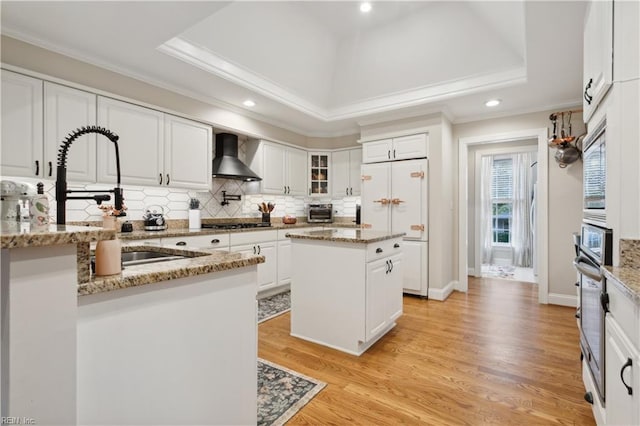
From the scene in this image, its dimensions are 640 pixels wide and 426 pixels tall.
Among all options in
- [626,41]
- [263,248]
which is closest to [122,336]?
[626,41]

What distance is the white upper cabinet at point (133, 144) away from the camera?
278 centimetres

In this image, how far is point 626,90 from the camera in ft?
4.43

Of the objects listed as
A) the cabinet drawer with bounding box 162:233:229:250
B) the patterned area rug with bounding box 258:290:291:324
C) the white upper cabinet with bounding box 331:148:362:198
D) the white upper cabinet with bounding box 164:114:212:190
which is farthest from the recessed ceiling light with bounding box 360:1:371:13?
the patterned area rug with bounding box 258:290:291:324

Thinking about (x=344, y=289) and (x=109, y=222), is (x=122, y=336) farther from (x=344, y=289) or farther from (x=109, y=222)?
(x=344, y=289)

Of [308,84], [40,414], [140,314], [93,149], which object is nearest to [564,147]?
[308,84]

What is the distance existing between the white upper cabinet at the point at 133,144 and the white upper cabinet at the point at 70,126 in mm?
73

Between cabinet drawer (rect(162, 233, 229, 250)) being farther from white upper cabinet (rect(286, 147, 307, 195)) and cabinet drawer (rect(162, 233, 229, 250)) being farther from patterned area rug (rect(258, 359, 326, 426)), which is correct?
white upper cabinet (rect(286, 147, 307, 195))

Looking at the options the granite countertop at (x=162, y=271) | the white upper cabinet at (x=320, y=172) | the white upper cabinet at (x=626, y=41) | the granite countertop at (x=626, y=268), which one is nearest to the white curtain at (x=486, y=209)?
the white upper cabinet at (x=320, y=172)

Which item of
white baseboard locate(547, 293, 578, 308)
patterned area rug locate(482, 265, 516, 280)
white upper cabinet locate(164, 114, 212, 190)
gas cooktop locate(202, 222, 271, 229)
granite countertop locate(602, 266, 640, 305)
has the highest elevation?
white upper cabinet locate(164, 114, 212, 190)

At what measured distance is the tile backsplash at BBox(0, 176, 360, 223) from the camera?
9.29 feet

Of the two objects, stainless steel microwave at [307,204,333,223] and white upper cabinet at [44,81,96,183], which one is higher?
white upper cabinet at [44,81,96,183]

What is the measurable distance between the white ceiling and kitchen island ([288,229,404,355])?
1874 millimetres

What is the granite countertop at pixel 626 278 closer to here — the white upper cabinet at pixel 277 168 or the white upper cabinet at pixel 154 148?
the white upper cabinet at pixel 154 148

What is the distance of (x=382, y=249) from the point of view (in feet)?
8.74
